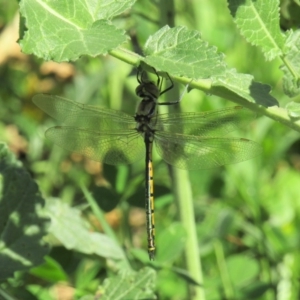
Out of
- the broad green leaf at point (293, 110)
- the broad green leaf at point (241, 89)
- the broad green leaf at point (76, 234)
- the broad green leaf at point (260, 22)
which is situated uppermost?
the broad green leaf at point (260, 22)

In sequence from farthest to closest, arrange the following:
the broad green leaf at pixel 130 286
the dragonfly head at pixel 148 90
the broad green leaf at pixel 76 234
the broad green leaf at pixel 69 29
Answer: the dragonfly head at pixel 148 90 < the broad green leaf at pixel 76 234 < the broad green leaf at pixel 130 286 < the broad green leaf at pixel 69 29

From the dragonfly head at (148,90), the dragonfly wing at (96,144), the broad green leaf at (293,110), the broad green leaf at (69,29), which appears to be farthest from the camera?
the dragonfly wing at (96,144)

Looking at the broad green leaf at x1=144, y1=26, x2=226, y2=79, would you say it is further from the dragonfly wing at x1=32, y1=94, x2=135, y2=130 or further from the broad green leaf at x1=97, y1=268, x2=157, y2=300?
the dragonfly wing at x1=32, y1=94, x2=135, y2=130

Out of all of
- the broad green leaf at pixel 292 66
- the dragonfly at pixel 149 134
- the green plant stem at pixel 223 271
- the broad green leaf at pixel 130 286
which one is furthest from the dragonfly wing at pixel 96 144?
the broad green leaf at pixel 292 66

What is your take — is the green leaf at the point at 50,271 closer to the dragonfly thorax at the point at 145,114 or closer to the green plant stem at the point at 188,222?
the green plant stem at the point at 188,222

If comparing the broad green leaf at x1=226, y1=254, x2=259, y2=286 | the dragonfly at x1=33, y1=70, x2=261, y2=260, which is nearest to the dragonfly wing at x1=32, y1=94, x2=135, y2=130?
the dragonfly at x1=33, y1=70, x2=261, y2=260

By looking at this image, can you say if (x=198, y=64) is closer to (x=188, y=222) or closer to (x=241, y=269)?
(x=188, y=222)
